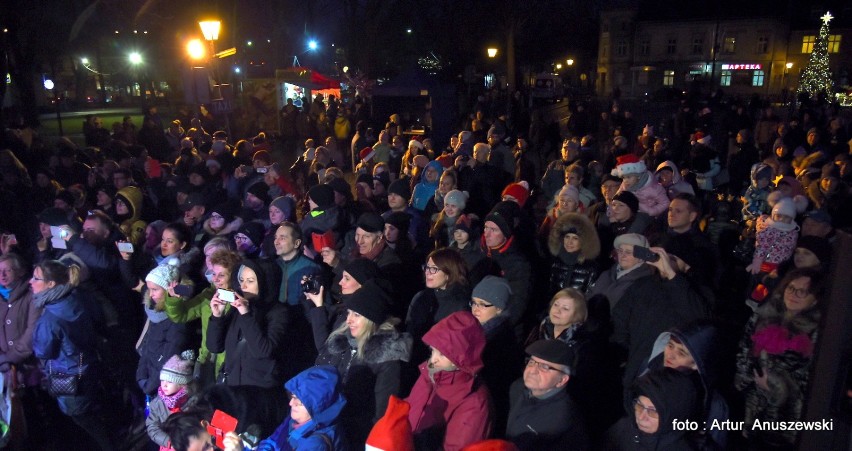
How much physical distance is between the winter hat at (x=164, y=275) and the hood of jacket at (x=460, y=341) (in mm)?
2213

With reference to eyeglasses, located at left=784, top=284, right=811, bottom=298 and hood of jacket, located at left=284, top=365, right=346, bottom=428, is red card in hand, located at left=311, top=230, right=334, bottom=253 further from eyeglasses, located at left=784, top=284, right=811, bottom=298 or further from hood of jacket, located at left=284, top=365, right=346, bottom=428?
eyeglasses, located at left=784, top=284, right=811, bottom=298

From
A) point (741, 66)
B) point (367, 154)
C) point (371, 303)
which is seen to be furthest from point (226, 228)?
point (741, 66)

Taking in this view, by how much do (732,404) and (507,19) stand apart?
35.9m

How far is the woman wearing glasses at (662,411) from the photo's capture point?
2889 millimetres

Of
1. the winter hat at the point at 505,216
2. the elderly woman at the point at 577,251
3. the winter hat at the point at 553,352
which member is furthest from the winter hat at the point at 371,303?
the elderly woman at the point at 577,251

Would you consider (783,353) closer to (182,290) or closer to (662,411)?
(662,411)

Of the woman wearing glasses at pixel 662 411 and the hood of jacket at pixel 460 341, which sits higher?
the hood of jacket at pixel 460 341

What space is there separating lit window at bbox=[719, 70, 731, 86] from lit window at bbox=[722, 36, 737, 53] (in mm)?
2040

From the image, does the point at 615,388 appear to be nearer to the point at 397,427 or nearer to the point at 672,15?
the point at 397,427

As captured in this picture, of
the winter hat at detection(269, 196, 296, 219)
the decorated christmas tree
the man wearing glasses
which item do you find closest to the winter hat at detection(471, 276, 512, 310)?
the man wearing glasses

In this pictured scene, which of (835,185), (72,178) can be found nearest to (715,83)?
(835,185)

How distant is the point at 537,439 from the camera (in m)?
3.20

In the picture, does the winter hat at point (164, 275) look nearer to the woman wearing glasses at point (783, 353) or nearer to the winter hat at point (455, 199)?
the winter hat at point (455, 199)

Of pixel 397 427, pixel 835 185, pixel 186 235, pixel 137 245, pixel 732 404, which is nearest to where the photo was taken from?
pixel 397 427
